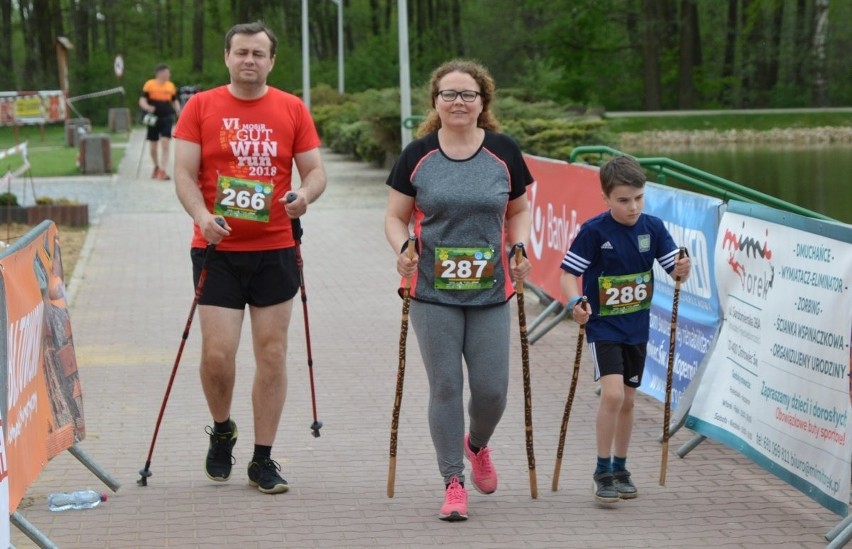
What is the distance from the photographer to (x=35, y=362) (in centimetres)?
564

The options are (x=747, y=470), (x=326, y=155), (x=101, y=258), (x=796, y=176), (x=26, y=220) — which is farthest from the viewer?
(x=326, y=155)

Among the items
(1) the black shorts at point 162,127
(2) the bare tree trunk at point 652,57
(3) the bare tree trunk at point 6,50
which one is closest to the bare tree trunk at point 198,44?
(3) the bare tree trunk at point 6,50

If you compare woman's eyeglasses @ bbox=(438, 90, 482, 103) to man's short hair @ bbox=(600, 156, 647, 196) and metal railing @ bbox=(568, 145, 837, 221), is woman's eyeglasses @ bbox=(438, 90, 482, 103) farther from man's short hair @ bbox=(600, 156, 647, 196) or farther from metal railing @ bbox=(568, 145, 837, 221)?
metal railing @ bbox=(568, 145, 837, 221)

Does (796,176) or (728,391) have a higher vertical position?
(728,391)

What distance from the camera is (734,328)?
23.1ft

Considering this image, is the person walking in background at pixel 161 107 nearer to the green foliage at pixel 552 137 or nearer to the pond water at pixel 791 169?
the green foliage at pixel 552 137

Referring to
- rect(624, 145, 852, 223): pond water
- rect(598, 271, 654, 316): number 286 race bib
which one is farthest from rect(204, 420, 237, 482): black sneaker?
rect(624, 145, 852, 223): pond water

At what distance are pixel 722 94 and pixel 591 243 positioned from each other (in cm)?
6490

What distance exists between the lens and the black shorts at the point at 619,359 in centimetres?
631

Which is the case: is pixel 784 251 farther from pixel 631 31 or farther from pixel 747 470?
pixel 631 31

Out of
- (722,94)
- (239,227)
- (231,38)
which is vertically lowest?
(722,94)

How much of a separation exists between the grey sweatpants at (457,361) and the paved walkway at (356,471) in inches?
14.4

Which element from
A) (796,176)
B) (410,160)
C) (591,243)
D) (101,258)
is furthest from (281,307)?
(796,176)

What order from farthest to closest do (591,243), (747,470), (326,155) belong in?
(326,155)
(747,470)
(591,243)
